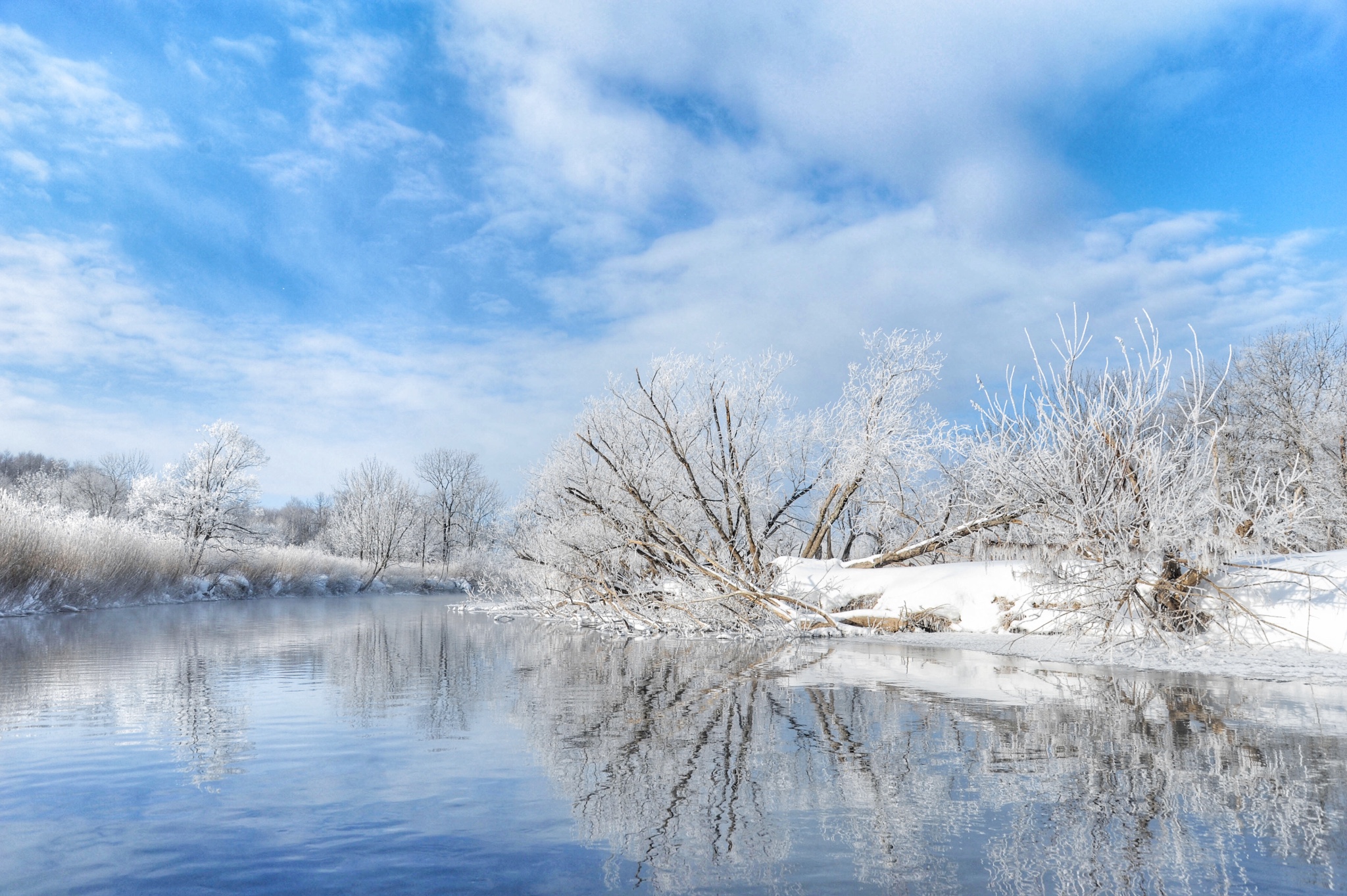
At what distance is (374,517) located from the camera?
181 feet

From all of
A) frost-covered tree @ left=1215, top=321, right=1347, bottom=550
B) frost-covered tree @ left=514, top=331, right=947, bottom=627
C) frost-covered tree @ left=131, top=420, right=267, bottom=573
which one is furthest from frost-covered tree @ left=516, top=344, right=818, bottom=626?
frost-covered tree @ left=131, top=420, right=267, bottom=573

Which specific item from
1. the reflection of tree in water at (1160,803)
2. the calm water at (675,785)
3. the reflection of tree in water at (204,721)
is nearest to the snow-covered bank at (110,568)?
the reflection of tree in water at (204,721)

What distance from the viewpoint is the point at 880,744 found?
14.1 ft

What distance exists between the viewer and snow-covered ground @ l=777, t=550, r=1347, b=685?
773cm

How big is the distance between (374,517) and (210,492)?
15.6 metres

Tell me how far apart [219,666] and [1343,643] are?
38.1ft

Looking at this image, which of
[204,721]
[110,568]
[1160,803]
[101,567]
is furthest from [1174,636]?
[110,568]

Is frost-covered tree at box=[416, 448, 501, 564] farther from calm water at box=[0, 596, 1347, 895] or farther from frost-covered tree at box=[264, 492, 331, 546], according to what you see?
calm water at box=[0, 596, 1347, 895]

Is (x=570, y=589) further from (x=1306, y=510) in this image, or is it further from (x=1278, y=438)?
(x=1278, y=438)

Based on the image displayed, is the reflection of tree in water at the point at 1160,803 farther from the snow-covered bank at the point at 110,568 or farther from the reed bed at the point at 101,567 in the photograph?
the reed bed at the point at 101,567

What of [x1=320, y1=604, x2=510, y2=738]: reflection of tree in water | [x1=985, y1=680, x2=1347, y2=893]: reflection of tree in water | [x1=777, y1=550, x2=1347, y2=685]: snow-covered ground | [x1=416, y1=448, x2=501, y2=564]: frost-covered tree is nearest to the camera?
[x1=985, y1=680, x2=1347, y2=893]: reflection of tree in water

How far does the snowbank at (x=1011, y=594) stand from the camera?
8.12 m

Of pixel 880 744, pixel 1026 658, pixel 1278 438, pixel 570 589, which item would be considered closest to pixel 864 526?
pixel 570 589

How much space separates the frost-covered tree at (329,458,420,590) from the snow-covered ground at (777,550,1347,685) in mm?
45390
